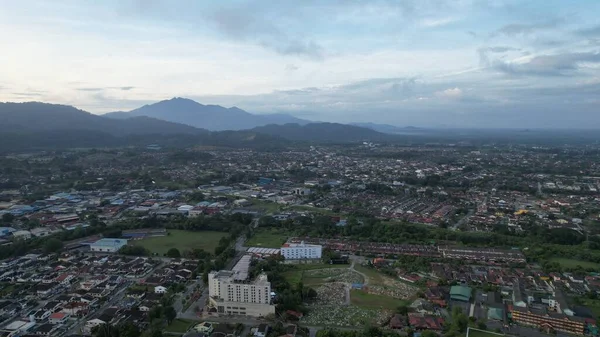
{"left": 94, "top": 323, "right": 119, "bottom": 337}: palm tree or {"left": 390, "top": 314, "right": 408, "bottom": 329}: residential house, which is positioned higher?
Answer: {"left": 94, "top": 323, "right": 119, "bottom": 337}: palm tree

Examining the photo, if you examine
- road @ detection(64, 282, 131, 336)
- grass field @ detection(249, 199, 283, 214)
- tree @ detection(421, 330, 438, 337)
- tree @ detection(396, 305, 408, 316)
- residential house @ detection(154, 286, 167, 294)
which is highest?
tree @ detection(421, 330, 438, 337)

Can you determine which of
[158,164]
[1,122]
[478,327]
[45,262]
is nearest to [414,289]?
[478,327]

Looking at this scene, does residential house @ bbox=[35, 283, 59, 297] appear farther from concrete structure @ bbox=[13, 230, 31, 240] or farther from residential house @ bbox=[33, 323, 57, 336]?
concrete structure @ bbox=[13, 230, 31, 240]

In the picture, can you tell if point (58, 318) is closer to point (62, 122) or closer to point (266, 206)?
point (266, 206)

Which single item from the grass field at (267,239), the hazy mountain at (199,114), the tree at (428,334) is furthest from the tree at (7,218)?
the hazy mountain at (199,114)

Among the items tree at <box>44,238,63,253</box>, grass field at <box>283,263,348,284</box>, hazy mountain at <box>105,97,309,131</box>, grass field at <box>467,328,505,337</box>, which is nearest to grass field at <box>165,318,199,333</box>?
grass field at <box>283,263,348,284</box>

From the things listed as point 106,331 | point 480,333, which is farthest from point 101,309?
point 480,333
